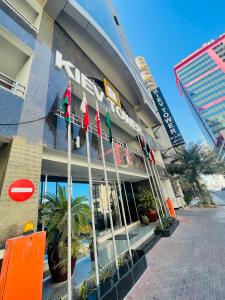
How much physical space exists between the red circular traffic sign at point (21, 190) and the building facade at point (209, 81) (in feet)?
315

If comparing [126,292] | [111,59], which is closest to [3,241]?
[126,292]

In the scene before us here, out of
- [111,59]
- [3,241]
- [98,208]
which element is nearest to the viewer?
[3,241]

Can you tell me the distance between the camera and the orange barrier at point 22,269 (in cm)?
247

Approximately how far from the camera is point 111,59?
12.4 meters

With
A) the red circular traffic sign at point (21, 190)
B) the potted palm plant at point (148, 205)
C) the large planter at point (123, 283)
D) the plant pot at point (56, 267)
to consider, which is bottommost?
the large planter at point (123, 283)

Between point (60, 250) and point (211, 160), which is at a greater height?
point (211, 160)

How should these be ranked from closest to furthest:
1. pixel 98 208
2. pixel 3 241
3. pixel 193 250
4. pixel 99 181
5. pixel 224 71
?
pixel 3 241
pixel 193 250
pixel 98 208
pixel 99 181
pixel 224 71

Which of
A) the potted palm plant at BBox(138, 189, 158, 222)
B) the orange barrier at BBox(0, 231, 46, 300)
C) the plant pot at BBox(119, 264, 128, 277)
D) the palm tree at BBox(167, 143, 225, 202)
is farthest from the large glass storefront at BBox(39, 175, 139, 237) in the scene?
the palm tree at BBox(167, 143, 225, 202)

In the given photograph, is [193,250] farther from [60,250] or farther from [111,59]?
[111,59]

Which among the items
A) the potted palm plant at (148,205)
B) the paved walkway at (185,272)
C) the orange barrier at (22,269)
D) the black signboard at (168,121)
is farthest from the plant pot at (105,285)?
the black signboard at (168,121)

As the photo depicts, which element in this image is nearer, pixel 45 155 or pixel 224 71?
pixel 45 155

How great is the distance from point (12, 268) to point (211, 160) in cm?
2181

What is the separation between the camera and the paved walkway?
3.35m

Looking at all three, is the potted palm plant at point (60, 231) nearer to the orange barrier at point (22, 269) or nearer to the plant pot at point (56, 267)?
the plant pot at point (56, 267)
